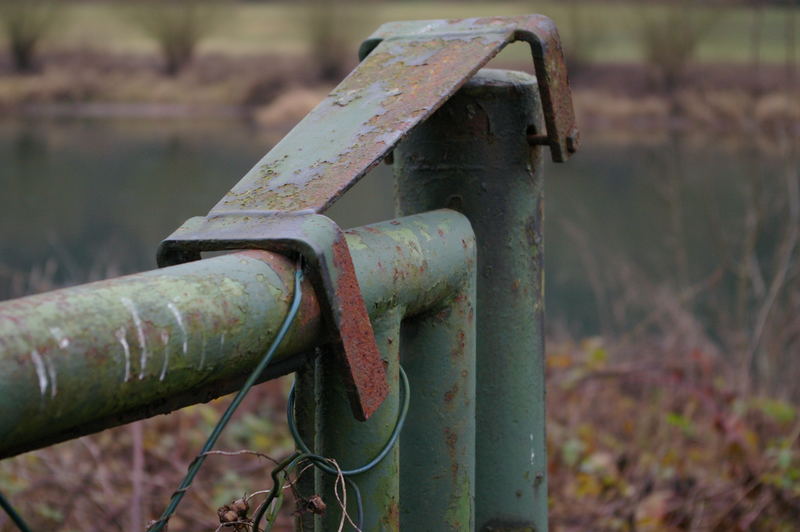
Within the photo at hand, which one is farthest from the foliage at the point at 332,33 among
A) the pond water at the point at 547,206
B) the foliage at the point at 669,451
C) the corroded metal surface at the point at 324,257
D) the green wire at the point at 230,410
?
the green wire at the point at 230,410

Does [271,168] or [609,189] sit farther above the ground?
[271,168]

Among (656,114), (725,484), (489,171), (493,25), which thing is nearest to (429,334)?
(489,171)

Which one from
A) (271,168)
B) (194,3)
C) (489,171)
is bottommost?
(194,3)

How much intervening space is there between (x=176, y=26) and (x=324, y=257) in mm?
20260

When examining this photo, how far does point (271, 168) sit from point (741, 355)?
10.9 ft

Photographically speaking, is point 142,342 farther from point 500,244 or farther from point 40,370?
point 500,244

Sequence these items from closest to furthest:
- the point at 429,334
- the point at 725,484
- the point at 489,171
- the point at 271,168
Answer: the point at 271,168 → the point at 429,334 → the point at 489,171 → the point at 725,484

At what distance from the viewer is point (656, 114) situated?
51.4 ft

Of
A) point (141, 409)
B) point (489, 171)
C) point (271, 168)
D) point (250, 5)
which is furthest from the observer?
point (250, 5)

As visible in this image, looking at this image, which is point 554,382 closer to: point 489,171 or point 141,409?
point 489,171

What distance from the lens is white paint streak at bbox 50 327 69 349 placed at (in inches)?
23.3

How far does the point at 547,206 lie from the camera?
9203mm

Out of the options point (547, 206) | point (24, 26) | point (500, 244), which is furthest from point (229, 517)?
point (24, 26)

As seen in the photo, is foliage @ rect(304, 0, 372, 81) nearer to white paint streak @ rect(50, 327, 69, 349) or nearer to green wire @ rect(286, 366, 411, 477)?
green wire @ rect(286, 366, 411, 477)
